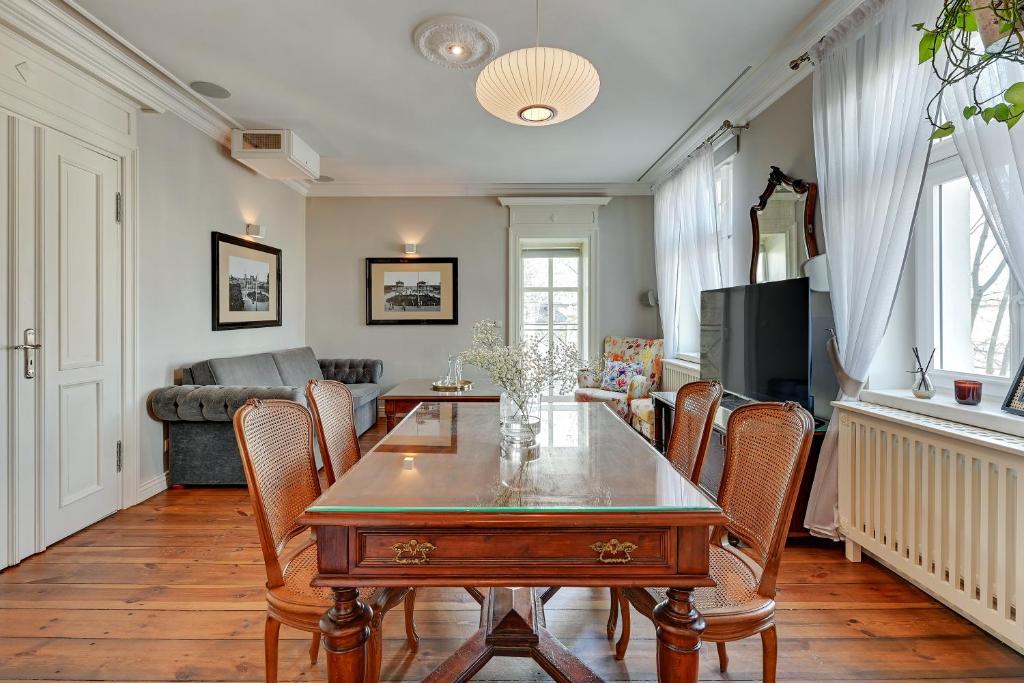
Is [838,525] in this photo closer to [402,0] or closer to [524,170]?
[402,0]

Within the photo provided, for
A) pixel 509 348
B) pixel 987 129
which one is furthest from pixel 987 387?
pixel 509 348

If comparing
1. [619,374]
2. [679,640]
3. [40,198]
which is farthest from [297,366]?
[679,640]

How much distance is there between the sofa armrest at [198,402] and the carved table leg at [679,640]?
2732mm

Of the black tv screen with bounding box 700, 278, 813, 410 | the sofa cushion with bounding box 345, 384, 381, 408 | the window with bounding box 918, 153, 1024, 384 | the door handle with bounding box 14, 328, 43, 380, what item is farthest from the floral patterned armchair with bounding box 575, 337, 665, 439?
the door handle with bounding box 14, 328, 43, 380

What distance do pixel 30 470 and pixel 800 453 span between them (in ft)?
11.1

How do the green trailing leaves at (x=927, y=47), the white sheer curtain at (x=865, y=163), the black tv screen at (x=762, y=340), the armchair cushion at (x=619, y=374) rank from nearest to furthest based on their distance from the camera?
the green trailing leaves at (x=927, y=47) → the white sheer curtain at (x=865, y=163) → the black tv screen at (x=762, y=340) → the armchair cushion at (x=619, y=374)

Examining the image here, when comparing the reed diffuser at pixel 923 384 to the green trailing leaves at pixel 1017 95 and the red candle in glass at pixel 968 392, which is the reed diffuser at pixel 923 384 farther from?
the green trailing leaves at pixel 1017 95

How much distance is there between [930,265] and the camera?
2209 mm

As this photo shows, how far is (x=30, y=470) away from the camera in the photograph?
8.00 ft

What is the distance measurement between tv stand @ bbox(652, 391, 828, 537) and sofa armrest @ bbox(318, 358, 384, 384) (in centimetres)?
306

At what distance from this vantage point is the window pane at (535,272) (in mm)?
5941

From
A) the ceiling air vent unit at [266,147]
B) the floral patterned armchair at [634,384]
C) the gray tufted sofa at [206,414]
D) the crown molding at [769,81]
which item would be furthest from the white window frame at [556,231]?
the gray tufted sofa at [206,414]

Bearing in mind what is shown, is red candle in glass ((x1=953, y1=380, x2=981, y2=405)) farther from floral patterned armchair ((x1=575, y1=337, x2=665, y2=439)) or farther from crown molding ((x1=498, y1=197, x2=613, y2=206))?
crown molding ((x1=498, y1=197, x2=613, y2=206))

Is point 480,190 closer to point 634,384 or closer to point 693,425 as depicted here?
point 634,384
